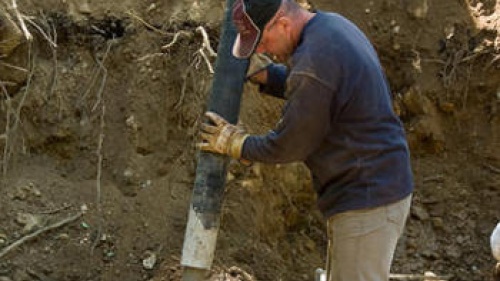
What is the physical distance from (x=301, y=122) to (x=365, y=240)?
1.75 feet

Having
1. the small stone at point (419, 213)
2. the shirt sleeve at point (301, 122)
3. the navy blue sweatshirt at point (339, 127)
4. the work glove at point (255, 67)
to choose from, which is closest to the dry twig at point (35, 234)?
the work glove at point (255, 67)

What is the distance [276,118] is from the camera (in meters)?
4.59

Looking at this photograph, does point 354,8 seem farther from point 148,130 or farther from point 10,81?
point 10,81

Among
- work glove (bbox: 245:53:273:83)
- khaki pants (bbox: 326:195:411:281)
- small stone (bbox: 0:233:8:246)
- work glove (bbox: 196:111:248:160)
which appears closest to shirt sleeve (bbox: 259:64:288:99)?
work glove (bbox: 245:53:273:83)

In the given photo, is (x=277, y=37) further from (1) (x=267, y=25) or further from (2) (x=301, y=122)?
(2) (x=301, y=122)

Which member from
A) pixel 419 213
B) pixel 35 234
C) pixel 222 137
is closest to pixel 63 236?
pixel 35 234

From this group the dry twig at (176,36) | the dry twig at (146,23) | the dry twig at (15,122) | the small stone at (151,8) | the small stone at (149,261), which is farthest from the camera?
the small stone at (151,8)

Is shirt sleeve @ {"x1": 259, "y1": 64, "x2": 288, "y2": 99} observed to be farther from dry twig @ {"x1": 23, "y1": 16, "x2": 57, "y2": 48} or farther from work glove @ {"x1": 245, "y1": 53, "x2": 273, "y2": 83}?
dry twig @ {"x1": 23, "y1": 16, "x2": 57, "y2": 48}

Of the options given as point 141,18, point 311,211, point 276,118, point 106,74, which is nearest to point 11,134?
point 106,74

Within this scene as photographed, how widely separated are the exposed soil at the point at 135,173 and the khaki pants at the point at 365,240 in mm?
1262

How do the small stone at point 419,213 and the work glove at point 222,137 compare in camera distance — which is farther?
the small stone at point 419,213

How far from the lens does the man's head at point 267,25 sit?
106 inches

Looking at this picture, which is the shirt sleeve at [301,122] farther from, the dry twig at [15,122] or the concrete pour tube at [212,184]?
the dry twig at [15,122]

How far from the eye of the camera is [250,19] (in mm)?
2721
